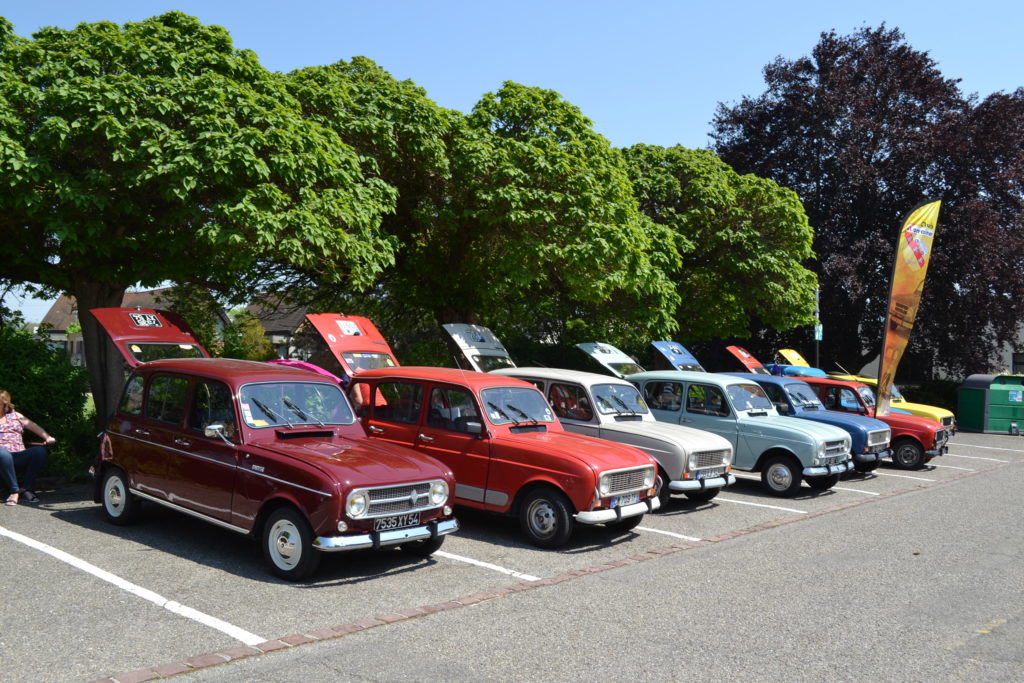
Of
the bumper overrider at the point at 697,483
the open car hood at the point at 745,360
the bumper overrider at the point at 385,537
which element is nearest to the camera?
the bumper overrider at the point at 385,537

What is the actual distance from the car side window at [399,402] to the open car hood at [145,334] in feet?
8.97

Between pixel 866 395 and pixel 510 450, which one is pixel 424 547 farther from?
pixel 866 395

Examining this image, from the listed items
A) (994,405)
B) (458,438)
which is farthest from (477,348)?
(994,405)

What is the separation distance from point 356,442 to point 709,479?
5.04 meters

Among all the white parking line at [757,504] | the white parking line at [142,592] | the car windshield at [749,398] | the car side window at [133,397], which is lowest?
the white parking line at [142,592]

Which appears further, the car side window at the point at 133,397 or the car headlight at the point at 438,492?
the car side window at the point at 133,397

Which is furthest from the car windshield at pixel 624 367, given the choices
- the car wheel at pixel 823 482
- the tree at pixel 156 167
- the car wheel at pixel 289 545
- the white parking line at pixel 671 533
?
the car wheel at pixel 289 545

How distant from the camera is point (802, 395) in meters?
15.6

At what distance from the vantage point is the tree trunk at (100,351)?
14.4 metres

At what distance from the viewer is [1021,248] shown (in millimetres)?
29422

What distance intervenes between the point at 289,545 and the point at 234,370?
220 centimetres

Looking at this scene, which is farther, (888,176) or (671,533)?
(888,176)

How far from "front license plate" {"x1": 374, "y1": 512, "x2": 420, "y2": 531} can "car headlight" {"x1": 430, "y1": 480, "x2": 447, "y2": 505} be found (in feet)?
0.72

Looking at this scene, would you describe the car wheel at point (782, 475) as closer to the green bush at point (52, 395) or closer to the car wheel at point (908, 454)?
the car wheel at point (908, 454)
